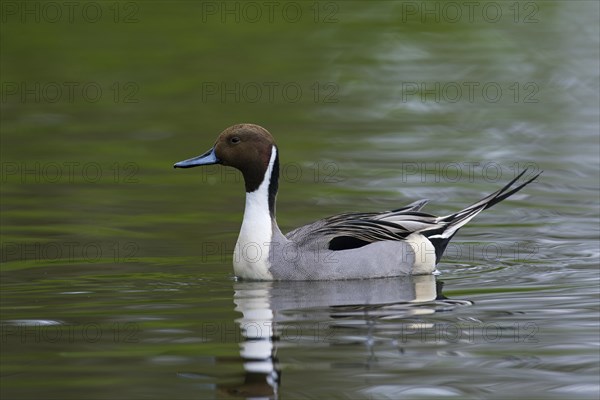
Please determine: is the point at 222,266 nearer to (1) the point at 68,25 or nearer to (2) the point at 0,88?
(2) the point at 0,88

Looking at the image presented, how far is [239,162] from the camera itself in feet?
33.0

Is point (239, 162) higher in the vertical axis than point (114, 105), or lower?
lower

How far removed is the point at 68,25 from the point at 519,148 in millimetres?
8534

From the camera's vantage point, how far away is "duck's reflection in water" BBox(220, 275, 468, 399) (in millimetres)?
7203

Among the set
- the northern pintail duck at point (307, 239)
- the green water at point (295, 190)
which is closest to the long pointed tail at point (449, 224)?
the northern pintail duck at point (307, 239)

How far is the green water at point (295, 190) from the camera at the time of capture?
7371mm

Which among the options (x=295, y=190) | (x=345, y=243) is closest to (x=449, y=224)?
(x=345, y=243)

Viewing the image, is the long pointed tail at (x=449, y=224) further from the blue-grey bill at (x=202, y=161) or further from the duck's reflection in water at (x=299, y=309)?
the blue-grey bill at (x=202, y=161)

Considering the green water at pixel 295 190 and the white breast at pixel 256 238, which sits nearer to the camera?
the green water at pixel 295 190

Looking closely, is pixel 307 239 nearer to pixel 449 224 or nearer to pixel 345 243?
pixel 345 243

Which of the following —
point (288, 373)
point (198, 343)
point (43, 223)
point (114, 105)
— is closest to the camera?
point (288, 373)

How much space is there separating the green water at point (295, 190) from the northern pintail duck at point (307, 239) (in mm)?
170

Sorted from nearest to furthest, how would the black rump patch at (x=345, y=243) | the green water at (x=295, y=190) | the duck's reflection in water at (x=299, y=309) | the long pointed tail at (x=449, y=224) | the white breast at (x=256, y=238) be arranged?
1. the duck's reflection in water at (x=299, y=309)
2. the green water at (x=295, y=190)
3. the white breast at (x=256, y=238)
4. the black rump patch at (x=345, y=243)
5. the long pointed tail at (x=449, y=224)

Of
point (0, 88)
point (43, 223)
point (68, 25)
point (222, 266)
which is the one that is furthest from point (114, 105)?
point (222, 266)
